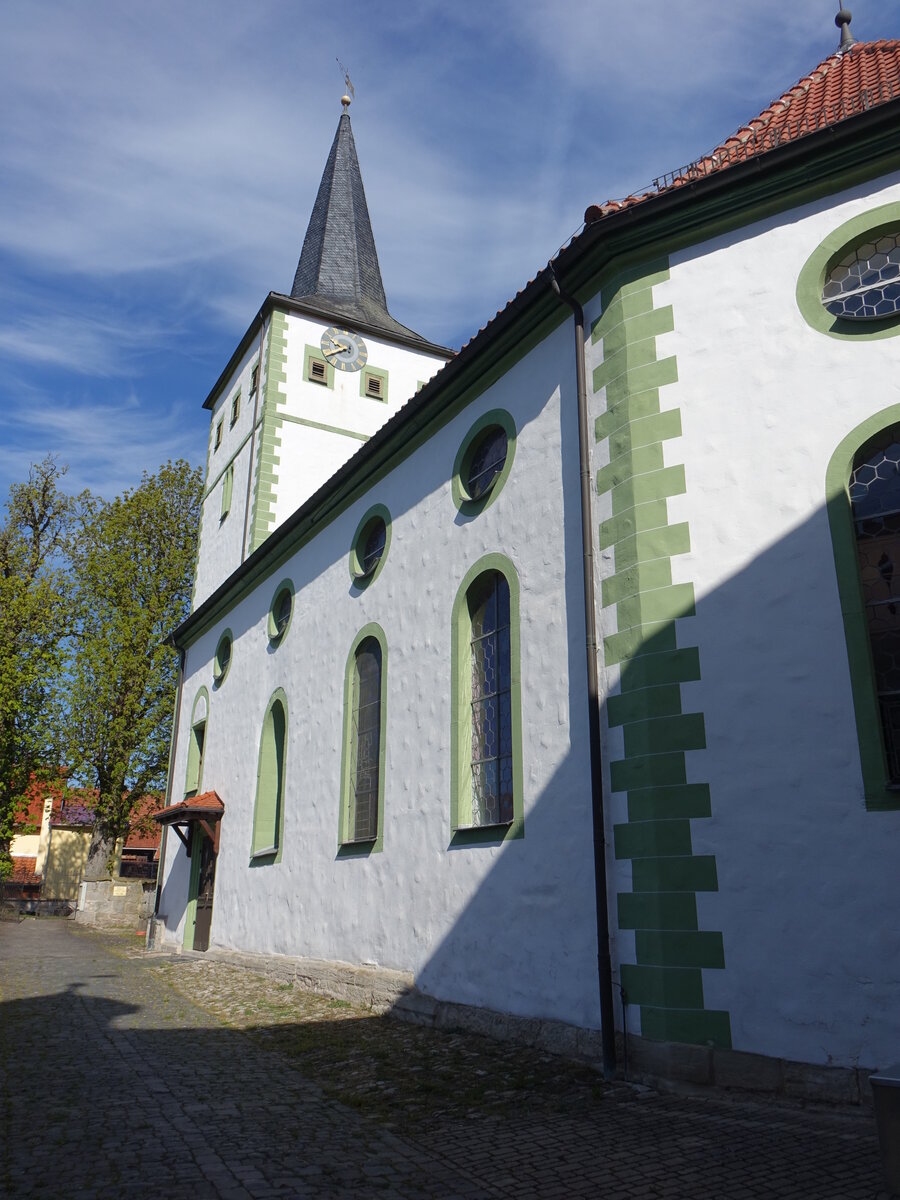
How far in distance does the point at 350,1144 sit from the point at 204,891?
42.8ft

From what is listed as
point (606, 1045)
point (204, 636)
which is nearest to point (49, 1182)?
point (606, 1045)

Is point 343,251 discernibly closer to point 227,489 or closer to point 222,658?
point 227,489

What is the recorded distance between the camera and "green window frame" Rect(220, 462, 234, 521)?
22.4 m

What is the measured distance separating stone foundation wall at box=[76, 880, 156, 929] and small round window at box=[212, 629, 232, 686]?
1055 cm

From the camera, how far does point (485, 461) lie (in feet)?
32.7

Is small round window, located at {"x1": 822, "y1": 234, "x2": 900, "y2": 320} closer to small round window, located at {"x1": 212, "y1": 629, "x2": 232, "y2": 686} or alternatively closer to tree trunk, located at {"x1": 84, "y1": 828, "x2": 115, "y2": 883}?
small round window, located at {"x1": 212, "y1": 629, "x2": 232, "y2": 686}

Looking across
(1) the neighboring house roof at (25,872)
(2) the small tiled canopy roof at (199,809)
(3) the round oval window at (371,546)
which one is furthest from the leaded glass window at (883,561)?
(1) the neighboring house roof at (25,872)

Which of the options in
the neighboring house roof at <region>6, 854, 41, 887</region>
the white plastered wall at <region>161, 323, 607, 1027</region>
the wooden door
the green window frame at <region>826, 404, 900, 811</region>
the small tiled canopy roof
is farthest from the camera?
the neighboring house roof at <region>6, 854, 41, 887</region>

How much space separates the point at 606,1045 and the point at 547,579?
12.0ft

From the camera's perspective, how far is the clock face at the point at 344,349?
72.2ft

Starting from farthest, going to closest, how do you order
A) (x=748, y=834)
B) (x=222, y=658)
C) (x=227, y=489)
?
(x=227, y=489), (x=222, y=658), (x=748, y=834)

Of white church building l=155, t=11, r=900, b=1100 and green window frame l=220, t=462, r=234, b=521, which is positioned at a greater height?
green window frame l=220, t=462, r=234, b=521

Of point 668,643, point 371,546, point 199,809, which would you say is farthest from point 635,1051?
point 199,809

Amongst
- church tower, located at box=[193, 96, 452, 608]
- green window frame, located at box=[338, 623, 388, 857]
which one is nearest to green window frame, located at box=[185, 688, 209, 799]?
church tower, located at box=[193, 96, 452, 608]
